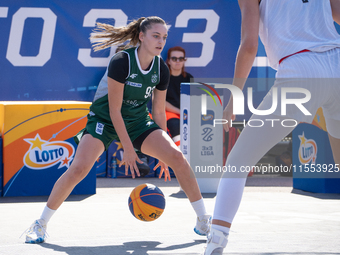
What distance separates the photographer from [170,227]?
395cm

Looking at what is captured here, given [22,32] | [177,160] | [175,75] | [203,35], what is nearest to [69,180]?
[177,160]

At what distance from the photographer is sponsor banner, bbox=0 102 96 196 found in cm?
563

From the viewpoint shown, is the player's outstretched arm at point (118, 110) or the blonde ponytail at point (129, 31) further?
the blonde ponytail at point (129, 31)

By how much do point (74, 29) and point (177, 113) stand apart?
2310mm

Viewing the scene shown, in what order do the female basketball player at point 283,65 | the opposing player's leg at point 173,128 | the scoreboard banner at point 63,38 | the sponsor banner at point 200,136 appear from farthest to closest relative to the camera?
1. the scoreboard banner at point 63,38
2. the opposing player's leg at point 173,128
3. the sponsor banner at point 200,136
4. the female basketball player at point 283,65

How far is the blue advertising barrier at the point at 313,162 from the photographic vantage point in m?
6.07

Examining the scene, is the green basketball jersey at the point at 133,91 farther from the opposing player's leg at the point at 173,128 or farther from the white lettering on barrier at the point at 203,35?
the white lettering on barrier at the point at 203,35

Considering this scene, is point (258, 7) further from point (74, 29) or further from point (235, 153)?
point (74, 29)

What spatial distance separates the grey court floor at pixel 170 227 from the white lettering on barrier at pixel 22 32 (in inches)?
122

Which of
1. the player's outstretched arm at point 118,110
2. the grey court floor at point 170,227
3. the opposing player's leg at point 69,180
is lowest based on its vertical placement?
the grey court floor at point 170,227

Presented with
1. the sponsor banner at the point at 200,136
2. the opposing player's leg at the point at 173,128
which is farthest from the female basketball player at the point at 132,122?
the opposing player's leg at the point at 173,128

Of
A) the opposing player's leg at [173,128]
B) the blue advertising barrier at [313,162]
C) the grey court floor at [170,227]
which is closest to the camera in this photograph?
the grey court floor at [170,227]

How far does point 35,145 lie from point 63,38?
2882 millimetres

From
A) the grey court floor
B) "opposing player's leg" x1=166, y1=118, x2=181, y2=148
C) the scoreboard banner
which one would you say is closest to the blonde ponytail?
the grey court floor
